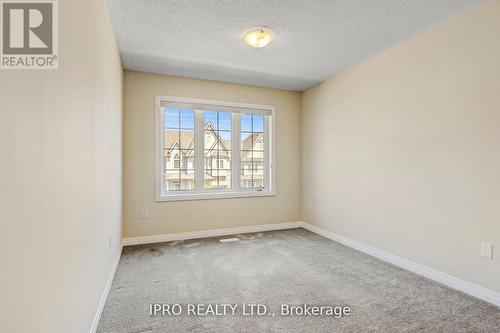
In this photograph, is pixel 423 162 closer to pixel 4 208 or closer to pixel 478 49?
pixel 478 49

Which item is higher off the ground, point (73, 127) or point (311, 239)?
point (73, 127)

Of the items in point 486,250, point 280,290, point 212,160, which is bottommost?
point 280,290

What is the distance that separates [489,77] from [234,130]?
10.4ft

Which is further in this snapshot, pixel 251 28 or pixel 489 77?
pixel 251 28

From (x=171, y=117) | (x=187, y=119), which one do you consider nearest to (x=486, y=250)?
(x=187, y=119)

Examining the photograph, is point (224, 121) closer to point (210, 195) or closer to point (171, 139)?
point (171, 139)

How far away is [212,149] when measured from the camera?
423cm

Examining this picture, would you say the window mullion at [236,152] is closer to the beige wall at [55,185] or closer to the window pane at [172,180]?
the window pane at [172,180]

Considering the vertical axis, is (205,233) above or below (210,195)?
below

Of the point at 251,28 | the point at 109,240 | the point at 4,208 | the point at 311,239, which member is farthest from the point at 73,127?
the point at 311,239

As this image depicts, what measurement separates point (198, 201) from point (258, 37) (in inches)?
97.5

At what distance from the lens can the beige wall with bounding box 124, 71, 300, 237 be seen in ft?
12.1

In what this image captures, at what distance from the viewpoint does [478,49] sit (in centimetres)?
224

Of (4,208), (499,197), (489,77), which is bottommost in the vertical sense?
(499,197)
